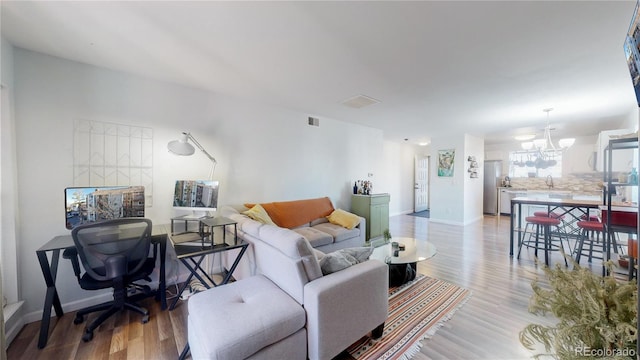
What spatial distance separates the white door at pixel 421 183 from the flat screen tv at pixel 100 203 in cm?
767

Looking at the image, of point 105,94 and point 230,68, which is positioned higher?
point 230,68

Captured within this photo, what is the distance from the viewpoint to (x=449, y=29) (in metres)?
1.72

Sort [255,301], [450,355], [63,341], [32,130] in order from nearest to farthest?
[255,301], [450,355], [63,341], [32,130]

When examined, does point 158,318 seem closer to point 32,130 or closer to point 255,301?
point 255,301

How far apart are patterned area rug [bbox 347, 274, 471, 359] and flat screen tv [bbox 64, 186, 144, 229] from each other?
7.87 ft

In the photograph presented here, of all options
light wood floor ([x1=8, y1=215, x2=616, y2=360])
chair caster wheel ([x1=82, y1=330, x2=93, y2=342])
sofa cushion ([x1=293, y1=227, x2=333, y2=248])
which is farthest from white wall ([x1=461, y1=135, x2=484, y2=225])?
chair caster wheel ([x1=82, y1=330, x2=93, y2=342])

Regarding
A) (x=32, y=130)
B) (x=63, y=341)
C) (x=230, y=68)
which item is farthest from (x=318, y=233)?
(x=32, y=130)

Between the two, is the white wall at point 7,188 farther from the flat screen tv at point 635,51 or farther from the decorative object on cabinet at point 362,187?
the decorative object on cabinet at point 362,187

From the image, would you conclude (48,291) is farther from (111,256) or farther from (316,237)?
(316,237)

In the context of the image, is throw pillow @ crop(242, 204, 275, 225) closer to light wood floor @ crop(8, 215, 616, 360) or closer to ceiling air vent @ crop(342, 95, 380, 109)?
light wood floor @ crop(8, 215, 616, 360)

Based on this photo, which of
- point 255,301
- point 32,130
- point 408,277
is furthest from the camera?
point 408,277

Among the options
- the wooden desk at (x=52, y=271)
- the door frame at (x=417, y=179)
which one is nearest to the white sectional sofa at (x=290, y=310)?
the wooden desk at (x=52, y=271)

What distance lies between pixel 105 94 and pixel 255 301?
2607 millimetres

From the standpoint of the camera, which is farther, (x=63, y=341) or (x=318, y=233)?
(x=318, y=233)
